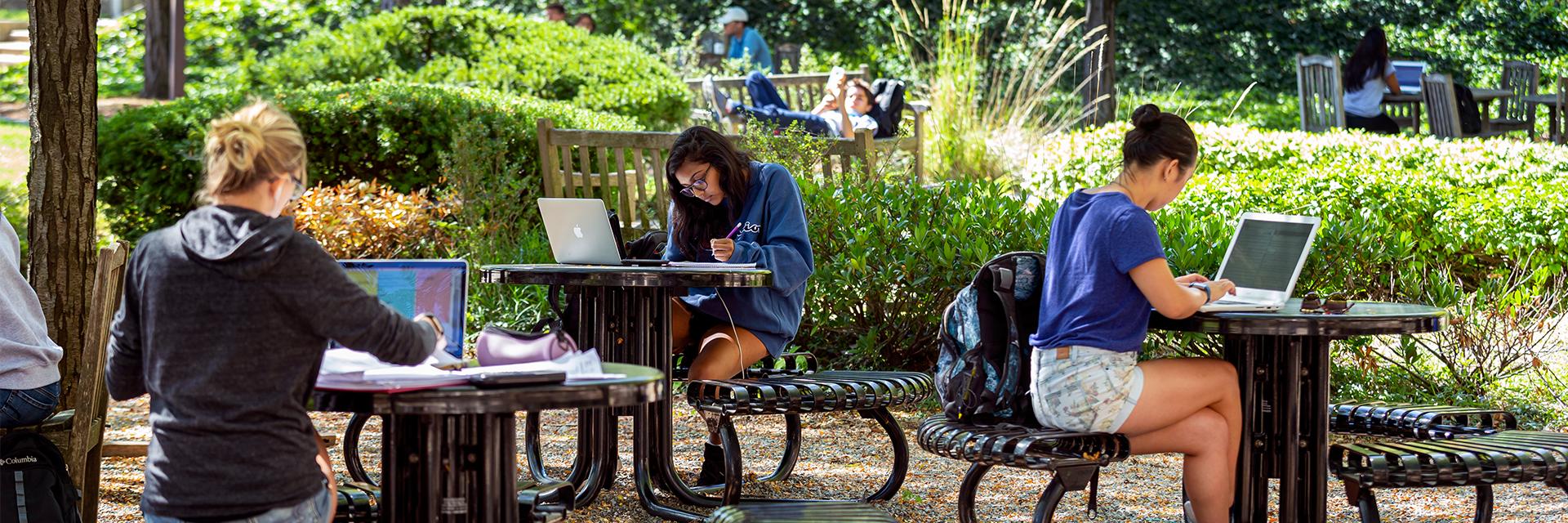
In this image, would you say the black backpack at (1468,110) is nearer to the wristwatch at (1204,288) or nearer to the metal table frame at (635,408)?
the metal table frame at (635,408)

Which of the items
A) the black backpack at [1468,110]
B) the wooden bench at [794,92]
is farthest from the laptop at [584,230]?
the black backpack at [1468,110]

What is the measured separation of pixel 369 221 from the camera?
27.9 feet

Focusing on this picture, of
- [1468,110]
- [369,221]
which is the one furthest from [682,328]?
[1468,110]

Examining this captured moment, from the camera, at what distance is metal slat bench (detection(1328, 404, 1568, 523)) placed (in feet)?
12.1

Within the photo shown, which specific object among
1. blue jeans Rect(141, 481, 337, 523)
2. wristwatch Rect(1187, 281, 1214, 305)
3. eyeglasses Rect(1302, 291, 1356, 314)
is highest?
wristwatch Rect(1187, 281, 1214, 305)

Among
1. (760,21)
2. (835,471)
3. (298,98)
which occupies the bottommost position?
(835,471)

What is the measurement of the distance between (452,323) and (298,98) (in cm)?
691

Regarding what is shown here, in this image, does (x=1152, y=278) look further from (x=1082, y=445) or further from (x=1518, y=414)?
(x=1518, y=414)

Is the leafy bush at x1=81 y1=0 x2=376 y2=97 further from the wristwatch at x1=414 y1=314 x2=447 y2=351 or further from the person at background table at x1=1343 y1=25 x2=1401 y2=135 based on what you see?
the wristwatch at x1=414 y1=314 x2=447 y2=351

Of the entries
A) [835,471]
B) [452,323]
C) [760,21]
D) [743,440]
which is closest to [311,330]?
[452,323]

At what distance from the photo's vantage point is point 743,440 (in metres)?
5.96

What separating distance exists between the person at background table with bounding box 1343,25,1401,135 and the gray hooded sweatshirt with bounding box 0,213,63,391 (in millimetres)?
11058

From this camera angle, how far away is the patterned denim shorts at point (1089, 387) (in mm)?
3770

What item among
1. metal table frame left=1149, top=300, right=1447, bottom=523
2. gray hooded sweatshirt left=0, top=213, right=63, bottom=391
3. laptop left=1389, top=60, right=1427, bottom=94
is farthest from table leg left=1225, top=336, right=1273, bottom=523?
laptop left=1389, top=60, right=1427, bottom=94
